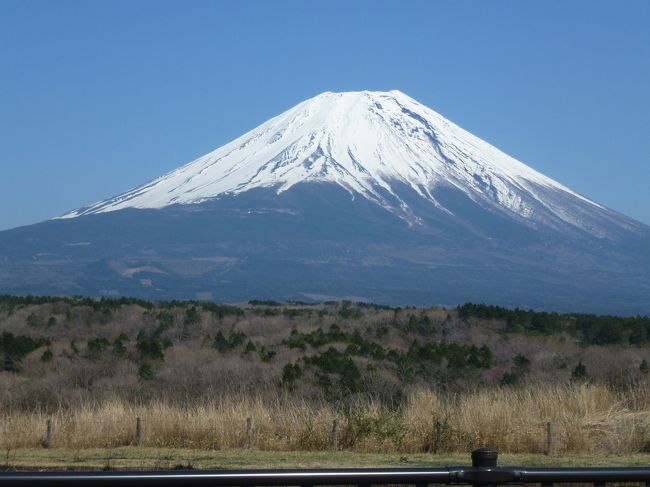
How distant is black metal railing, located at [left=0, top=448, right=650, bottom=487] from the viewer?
12.7 feet

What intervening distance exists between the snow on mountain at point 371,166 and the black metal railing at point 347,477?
151 m

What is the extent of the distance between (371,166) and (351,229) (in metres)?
21.6

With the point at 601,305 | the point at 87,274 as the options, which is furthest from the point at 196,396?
the point at 87,274

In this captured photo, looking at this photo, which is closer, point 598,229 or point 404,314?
point 404,314

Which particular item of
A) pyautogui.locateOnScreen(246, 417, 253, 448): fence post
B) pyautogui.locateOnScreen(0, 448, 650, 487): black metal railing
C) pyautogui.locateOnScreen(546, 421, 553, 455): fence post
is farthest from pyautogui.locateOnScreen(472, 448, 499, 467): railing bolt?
pyautogui.locateOnScreen(246, 417, 253, 448): fence post

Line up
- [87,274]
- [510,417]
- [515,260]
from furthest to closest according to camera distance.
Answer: [515,260] < [87,274] < [510,417]

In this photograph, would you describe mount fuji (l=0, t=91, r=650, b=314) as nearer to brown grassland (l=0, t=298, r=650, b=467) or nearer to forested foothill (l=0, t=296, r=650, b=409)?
forested foothill (l=0, t=296, r=650, b=409)

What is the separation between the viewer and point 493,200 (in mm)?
162125

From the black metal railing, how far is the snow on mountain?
151132 millimetres

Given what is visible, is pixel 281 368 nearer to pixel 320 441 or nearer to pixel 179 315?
pixel 320 441

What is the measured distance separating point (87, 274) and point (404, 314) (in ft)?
310

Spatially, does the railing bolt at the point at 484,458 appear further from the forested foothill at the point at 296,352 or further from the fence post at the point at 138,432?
the forested foothill at the point at 296,352

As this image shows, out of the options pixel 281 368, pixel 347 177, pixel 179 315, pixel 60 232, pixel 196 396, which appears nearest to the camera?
pixel 196 396

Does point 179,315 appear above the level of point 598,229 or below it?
below
